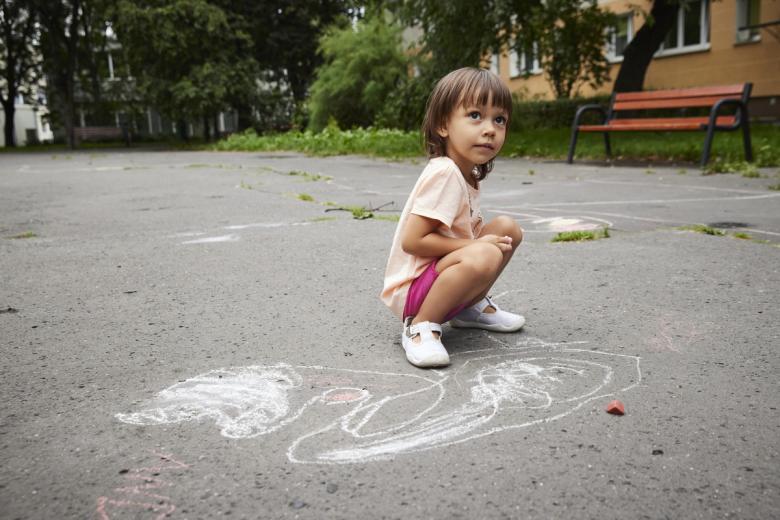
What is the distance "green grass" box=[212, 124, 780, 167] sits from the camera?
887 centimetres

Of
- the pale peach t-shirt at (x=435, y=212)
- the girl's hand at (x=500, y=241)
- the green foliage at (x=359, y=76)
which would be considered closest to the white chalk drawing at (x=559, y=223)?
the pale peach t-shirt at (x=435, y=212)

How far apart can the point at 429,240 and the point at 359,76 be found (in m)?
19.0

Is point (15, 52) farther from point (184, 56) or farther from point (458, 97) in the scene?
point (458, 97)

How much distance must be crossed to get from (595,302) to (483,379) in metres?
0.97

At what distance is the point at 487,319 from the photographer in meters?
2.49

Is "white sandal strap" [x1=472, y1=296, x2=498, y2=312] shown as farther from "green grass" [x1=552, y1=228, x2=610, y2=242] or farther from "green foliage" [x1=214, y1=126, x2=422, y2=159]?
"green foliage" [x1=214, y1=126, x2=422, y2=159]

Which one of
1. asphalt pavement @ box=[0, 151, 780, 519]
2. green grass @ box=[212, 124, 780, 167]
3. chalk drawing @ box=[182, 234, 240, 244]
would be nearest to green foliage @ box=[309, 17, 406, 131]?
green grass @ box=[212, 124, 780, 167]

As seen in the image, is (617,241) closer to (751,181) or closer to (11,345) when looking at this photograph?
(11,345)

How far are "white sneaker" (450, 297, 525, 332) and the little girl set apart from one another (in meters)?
0.16

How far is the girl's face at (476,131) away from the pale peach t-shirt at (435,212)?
0.22 ft

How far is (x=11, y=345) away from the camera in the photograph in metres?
2.40

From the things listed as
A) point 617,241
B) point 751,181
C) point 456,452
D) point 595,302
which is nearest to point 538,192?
point 751,181

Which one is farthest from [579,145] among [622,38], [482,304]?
[622,38]

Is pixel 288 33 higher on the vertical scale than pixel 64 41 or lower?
higher
